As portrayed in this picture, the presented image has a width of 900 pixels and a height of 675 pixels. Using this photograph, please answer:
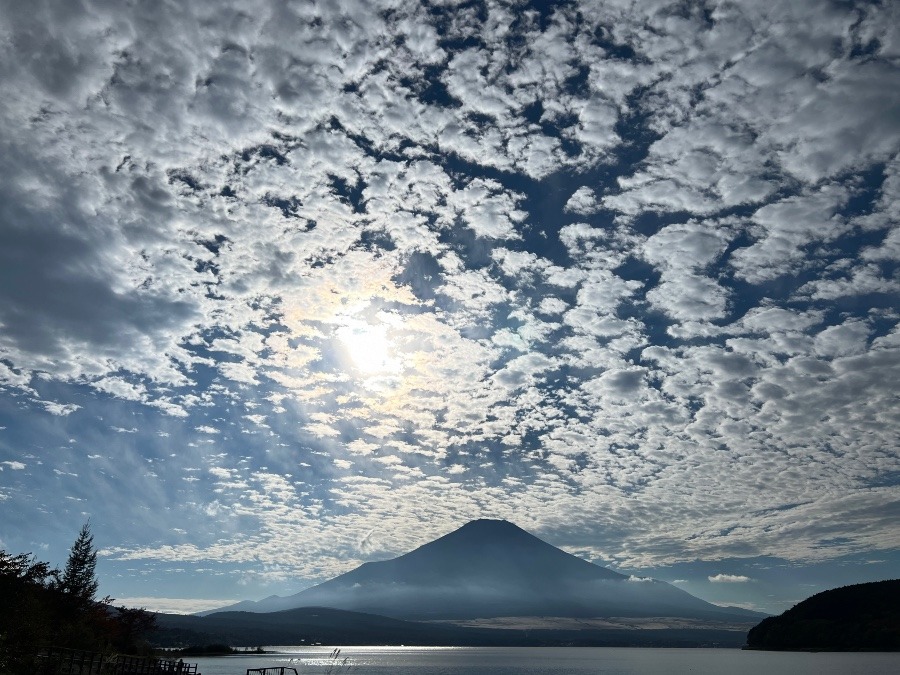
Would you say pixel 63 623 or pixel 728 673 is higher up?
pixel 63 623

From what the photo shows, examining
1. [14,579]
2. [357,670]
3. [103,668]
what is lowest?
[357,670]

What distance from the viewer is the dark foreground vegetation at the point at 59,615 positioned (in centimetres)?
3631

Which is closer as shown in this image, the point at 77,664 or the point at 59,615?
the point at 77,664

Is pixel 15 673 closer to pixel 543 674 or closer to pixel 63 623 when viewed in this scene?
pixel 63 623

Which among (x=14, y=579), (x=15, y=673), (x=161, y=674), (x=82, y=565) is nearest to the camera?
(x=15, y=673)

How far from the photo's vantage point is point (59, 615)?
66250mm

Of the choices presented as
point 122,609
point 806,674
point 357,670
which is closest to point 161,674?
point 122,609

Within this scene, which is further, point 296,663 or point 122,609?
point 296,663

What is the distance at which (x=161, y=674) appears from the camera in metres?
56.9

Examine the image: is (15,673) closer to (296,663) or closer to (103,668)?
(103,668)

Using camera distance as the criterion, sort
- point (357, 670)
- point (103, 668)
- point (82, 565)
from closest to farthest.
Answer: point (103, 668)
point (82, 565)
point (357, 670)

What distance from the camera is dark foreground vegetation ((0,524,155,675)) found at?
3631 centimetres

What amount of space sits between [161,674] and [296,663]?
157011 mm

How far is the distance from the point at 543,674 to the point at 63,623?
127 metres
